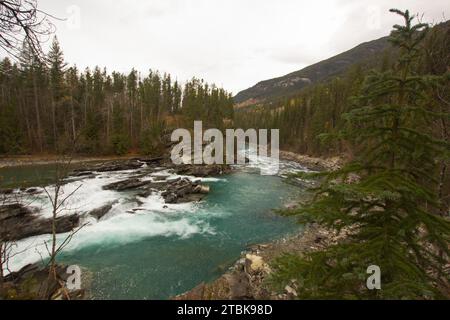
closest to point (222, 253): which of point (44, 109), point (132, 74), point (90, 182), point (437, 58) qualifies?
point (437, 58)

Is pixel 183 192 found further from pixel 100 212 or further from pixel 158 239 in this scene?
pixel 158 239

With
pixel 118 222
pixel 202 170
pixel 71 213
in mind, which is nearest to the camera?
pixel 71 213

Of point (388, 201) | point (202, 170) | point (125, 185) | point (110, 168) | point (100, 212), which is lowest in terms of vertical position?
point (100, 212)

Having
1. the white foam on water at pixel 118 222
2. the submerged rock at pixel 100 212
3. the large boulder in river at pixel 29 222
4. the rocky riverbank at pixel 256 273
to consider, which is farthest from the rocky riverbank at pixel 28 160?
the rocky riverbank at pixel 256 273

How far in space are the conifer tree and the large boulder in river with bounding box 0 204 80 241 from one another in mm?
14269

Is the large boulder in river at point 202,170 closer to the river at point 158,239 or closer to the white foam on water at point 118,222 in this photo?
the river at point 158,239

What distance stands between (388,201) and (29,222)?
18.7m

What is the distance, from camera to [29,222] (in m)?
14.2

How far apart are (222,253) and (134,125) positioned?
4909 centimetres

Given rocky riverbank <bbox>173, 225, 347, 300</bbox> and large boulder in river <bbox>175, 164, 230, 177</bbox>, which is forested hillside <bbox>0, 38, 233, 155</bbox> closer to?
large boulder in river <bbox>175, 164, 230, 177</bbox>

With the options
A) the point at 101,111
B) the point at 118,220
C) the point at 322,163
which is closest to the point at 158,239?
the point at 118,220

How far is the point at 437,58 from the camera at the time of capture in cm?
780
